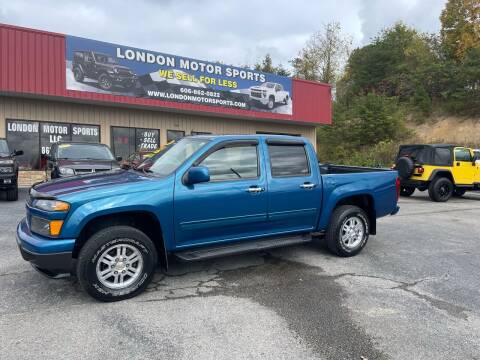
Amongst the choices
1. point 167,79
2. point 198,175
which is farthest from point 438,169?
point 167,79

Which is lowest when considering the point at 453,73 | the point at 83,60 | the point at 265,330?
the point at 265,330

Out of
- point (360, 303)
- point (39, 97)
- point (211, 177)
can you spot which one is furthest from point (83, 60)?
point (360, 303)

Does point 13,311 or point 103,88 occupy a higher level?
point 103,88

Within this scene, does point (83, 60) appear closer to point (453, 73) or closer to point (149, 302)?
point (149, 302)

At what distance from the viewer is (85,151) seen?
34.8 feet

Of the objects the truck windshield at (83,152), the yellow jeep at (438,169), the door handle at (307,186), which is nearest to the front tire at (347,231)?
the door handle at (307,186)

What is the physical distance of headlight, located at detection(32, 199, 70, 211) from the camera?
3781mm

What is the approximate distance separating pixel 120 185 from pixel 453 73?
33242mm

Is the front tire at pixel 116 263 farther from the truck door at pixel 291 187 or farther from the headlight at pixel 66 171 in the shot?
the headlight at pixel 66 171

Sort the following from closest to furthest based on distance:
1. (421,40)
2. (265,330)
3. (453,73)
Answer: (265,330) → (453,73) → (421,40)

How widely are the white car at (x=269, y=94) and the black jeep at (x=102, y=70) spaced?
6250 mm

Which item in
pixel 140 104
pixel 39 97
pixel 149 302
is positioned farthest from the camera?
pixel 140 104

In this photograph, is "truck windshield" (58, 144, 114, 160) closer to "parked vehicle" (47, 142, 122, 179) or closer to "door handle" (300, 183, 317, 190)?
"parked vehicle" (47, 142, 122, 179)

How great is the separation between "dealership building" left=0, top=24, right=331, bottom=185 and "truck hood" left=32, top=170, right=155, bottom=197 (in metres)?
11.5
